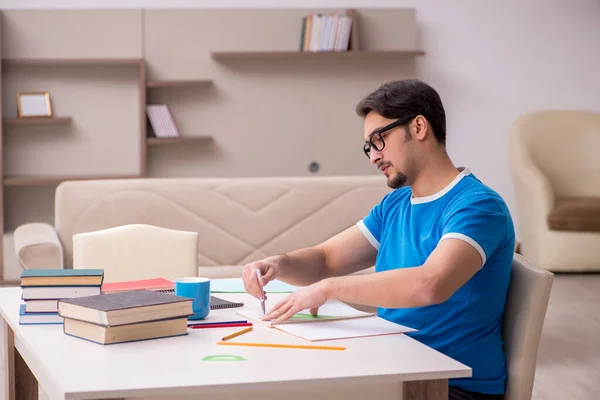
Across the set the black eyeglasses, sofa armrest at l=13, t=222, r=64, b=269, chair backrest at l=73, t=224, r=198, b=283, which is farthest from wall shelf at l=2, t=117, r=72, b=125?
the black eyeglasses

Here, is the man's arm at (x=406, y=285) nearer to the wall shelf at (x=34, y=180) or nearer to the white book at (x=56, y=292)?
the white book at (x=56, y=292)

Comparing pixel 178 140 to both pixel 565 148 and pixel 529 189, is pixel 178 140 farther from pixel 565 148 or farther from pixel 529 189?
pixel 565 148

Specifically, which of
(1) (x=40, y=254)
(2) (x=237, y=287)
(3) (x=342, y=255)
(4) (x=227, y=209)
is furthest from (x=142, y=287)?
(4) (x=227, y=209)

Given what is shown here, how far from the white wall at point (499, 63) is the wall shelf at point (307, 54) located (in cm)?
34

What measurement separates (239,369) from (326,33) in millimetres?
4752

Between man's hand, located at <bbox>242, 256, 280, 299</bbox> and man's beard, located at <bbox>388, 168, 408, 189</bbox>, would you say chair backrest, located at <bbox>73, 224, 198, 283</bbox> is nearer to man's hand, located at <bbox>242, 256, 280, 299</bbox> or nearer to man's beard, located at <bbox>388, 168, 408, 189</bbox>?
man's hand, located at <bbox>242, 256, 280, 299</bbox>

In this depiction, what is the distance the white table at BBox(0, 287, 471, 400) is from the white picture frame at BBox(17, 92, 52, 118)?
4.31m

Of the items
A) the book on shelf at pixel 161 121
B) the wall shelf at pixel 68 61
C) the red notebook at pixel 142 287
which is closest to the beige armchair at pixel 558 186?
the book on shelf at pixel 161 121

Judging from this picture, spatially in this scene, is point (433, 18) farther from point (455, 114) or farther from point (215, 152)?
point (215, 152)

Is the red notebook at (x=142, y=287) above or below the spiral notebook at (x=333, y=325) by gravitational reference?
above

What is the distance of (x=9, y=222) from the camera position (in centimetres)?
589

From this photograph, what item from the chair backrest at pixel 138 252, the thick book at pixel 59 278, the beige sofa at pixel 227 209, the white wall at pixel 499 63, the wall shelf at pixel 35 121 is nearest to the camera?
the thick book at pixel 59 278

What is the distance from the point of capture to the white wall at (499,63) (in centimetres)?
634

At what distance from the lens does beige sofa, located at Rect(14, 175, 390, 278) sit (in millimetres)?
4172
